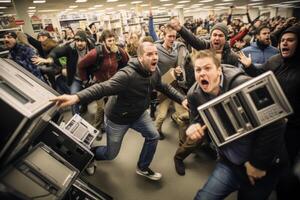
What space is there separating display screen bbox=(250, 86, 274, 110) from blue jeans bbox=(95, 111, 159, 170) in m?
1.24

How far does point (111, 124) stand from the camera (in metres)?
2.06

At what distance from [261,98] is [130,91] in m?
1.10

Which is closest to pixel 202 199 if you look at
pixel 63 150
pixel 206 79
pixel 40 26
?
pixel 206 79

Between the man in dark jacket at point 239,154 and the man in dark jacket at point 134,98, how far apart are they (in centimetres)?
61

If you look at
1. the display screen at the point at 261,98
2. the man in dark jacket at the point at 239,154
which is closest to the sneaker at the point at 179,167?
the man in dark jacket at the point at 239,154

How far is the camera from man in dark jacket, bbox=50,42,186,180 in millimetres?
1766

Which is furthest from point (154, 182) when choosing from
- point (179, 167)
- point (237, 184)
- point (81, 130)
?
point (237, 184)

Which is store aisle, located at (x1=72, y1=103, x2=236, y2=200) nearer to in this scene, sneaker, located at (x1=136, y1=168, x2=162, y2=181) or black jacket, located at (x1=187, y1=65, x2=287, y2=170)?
sneaker, located at (x1=136, y1=168, x2=162, y2=181)

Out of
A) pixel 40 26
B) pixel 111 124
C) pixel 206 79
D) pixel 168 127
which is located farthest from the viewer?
pixel 40 26

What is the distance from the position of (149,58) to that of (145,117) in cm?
63

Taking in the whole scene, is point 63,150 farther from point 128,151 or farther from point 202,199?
point 128,151

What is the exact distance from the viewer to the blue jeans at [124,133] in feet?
6.77

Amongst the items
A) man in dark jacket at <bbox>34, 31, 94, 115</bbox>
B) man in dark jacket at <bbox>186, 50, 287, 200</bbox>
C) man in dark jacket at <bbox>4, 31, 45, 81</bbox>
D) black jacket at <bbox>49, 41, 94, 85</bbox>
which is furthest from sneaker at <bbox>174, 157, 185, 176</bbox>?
man in dark jacket at <bbox>4, 31, 45, 81</bbox>

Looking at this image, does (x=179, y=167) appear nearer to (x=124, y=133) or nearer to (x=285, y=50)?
(x=124, y=133)
